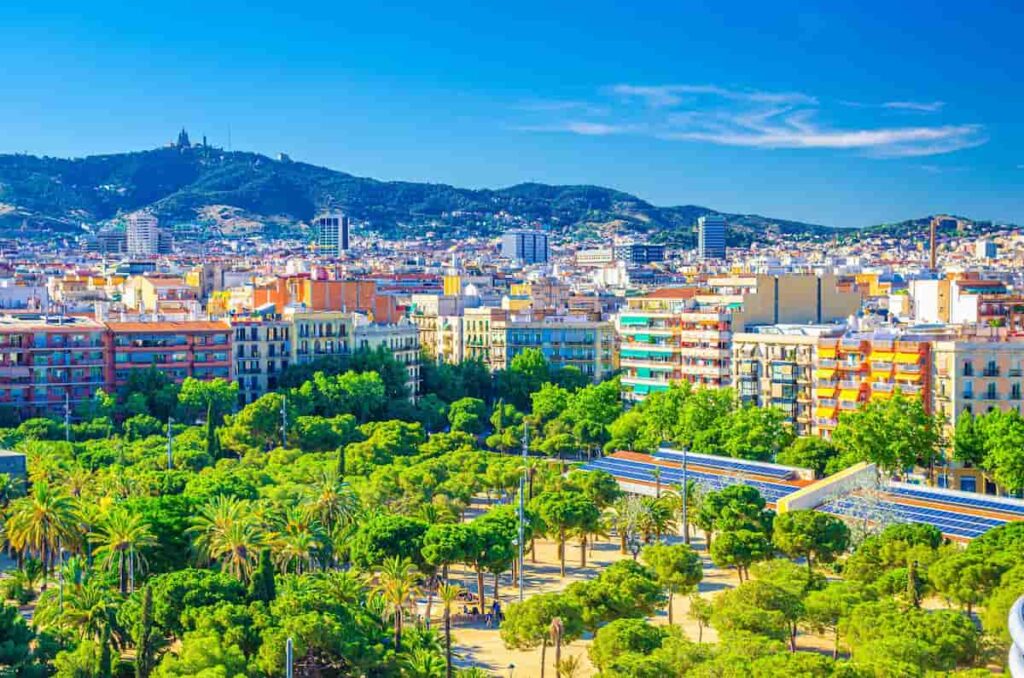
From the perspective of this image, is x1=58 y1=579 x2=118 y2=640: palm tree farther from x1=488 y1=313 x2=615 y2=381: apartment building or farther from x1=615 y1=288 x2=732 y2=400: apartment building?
x1=488 y1=313 x2=615 y2=381: apartment building

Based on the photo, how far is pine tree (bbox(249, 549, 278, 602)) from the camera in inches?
1420

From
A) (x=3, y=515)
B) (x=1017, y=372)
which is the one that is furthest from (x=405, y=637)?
(x=1017, y=372)

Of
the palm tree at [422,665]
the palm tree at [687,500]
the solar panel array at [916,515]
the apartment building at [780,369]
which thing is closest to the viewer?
the palm tree at [422,665]

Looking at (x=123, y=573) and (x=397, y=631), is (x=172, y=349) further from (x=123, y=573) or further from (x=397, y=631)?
(x=397, y=631)

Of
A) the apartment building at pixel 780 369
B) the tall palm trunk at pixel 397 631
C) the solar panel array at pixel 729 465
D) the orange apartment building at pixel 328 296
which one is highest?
the orange apartment building at pixel 328 296

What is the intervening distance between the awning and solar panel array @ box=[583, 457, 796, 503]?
14.5m

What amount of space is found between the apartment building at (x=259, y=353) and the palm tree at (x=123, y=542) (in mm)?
43712

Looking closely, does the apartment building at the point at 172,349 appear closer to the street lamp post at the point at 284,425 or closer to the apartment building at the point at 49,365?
the apartment building at the point at 49,365

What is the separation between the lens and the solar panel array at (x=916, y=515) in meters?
47.1

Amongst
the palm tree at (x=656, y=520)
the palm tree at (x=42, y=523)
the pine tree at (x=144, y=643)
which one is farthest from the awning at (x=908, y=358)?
the pine tree at (x=144, y=643)

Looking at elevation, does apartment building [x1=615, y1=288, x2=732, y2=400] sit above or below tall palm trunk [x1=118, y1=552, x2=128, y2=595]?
above

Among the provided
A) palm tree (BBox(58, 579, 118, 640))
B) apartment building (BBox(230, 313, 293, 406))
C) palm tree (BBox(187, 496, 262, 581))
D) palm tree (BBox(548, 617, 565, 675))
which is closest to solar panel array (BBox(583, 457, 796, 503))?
palm tree (BBox(187, 496, 262, 581))

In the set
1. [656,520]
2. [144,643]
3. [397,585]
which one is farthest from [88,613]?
[656,520]

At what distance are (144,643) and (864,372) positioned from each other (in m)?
46.3
